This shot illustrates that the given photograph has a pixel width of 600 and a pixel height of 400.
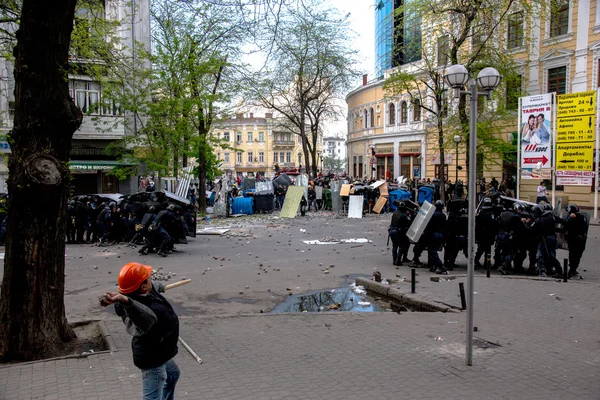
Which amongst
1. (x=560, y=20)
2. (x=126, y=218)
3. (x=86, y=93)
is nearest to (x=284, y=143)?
(x=86, y=93)

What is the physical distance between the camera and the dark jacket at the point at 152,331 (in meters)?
3.70

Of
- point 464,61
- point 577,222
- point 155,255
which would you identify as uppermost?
point 464,61

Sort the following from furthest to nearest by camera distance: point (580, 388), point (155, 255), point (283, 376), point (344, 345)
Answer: point (155, 255) < point (344, 345) < point (283, 376) < point (580, 388)

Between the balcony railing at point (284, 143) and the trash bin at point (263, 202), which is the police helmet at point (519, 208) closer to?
the trash bin at point (263, 202)

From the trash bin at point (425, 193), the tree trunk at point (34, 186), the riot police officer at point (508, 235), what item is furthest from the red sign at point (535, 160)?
the tree trunk at point (34, 186)

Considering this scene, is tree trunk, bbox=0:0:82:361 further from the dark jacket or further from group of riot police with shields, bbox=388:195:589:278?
group of riot police with shields, bbox=388:195:589:278

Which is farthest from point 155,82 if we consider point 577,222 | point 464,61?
point 577,222

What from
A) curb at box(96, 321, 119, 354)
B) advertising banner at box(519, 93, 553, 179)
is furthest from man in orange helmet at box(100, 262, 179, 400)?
advertising banner at box(519, 93, 553, 179)

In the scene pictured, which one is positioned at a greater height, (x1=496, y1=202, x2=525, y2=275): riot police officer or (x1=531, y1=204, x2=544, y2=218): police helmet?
(x1=531, y1=204, x2=544, y2=218): police helmet

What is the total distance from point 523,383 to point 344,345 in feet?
6.82

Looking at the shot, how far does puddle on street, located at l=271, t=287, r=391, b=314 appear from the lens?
28.5 feet

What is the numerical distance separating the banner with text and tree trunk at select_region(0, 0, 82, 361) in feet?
68.0

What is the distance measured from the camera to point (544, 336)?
21.8 feet

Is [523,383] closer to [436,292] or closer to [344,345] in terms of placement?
[344,345]
